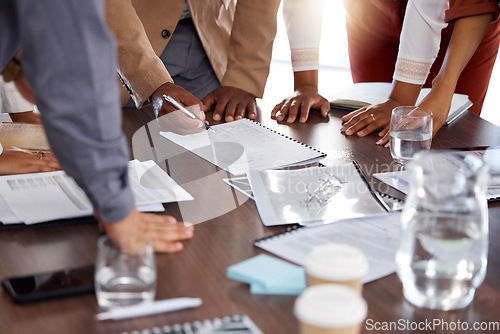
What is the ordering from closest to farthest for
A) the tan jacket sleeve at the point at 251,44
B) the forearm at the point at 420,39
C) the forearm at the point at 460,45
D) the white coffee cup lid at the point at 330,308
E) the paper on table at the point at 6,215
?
the white coffee cup lid at the point at 330,308 → the paper on table at the point at 6,215 → the forearm at the point at 460,45 → the forearm at the point at 420,39 → the tan jacket sleeve at the point at 251,44

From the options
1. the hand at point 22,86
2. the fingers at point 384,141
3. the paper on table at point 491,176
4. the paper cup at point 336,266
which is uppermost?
the hand at point 22,86

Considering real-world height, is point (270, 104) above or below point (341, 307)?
below

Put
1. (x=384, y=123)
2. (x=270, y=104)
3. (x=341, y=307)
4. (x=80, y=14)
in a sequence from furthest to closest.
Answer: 1. (x=270, y=104)
2. (x=384, y=123)
3. (x=80, y=14)
4. (x=341, y=307)

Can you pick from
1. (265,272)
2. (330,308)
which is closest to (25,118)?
(265,272)

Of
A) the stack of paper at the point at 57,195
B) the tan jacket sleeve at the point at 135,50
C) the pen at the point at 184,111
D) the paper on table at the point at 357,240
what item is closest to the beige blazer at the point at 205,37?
the tan jacket sleeve at the point at 135,50

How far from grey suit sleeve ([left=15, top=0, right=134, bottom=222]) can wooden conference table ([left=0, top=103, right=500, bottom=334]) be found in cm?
16

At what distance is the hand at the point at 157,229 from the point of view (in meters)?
0.83

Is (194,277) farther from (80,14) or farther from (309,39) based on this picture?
(309,39)

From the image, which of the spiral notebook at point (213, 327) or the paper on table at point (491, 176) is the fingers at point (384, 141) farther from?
the spiral notebook at point (213, 327)

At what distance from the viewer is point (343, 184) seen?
119cm

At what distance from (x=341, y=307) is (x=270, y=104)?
132cm

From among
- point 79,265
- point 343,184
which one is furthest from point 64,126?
point 343,184

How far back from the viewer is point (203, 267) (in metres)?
0.90

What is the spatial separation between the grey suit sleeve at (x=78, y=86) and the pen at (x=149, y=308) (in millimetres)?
146
